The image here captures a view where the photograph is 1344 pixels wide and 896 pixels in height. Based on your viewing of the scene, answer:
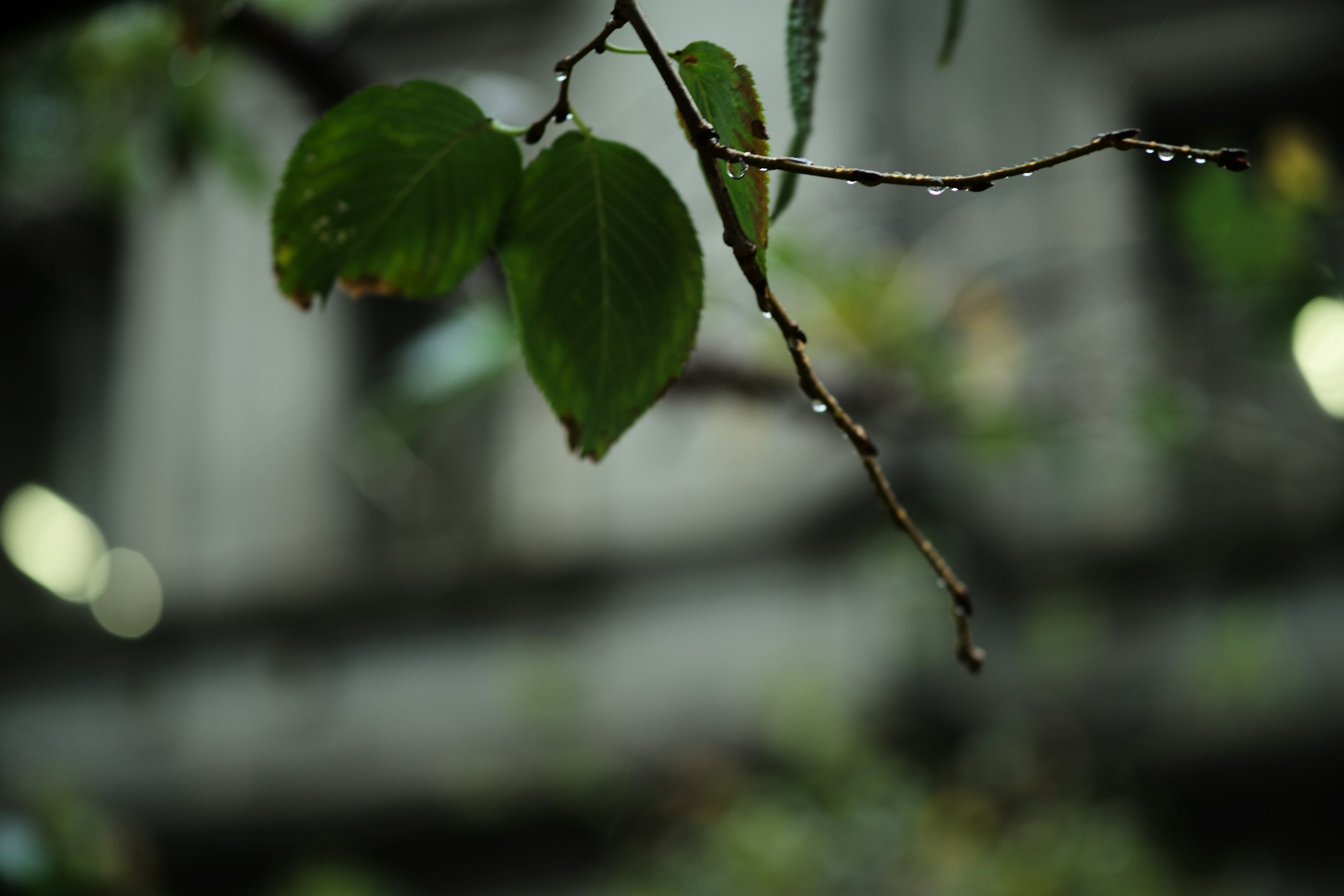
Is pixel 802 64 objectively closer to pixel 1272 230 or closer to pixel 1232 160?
pixel 1232 160

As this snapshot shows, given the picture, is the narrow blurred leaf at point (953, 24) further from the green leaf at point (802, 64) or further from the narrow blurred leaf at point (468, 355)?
the narrow blurred leaf at point (468, 355)

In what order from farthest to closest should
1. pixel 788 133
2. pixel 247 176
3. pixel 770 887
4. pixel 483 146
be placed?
pixel 770 887, pixel 788 133, pixel 247 176, pixel 483 146

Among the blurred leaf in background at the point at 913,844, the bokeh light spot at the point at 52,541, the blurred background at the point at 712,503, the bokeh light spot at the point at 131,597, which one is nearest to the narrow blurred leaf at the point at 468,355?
the blurred background at the point at 712,503

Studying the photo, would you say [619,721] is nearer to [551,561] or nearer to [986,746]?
[551,561]

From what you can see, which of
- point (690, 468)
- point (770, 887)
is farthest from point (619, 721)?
point (770, 887)

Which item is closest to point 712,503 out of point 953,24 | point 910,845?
point 910,845

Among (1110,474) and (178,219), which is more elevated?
(178,219)
